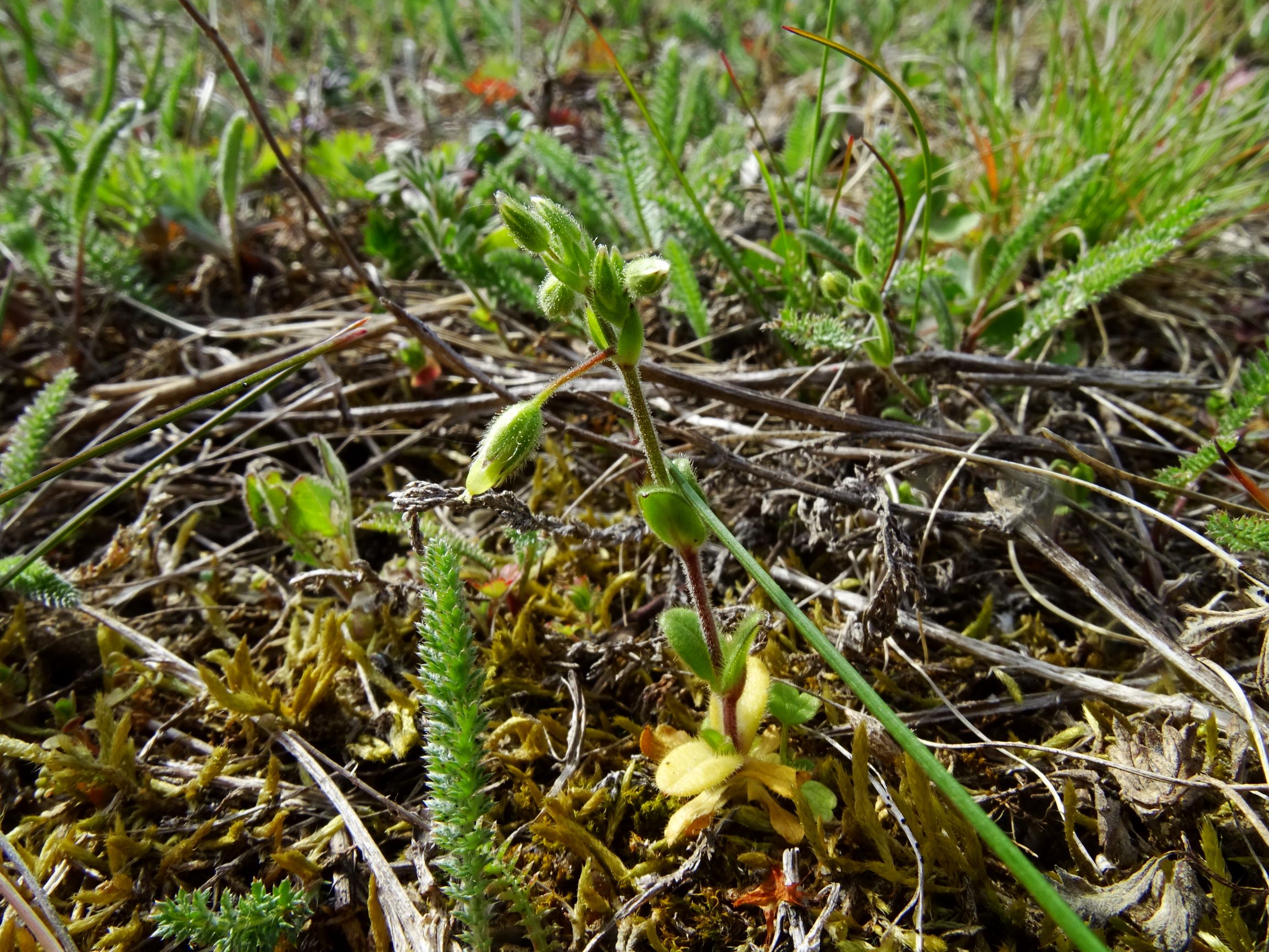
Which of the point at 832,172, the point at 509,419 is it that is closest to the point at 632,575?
the point at 509,419

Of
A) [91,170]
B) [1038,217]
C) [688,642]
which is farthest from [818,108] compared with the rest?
[91,170]

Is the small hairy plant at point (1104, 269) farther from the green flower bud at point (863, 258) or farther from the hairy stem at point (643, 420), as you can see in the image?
the hairy stem at point (643, 420)

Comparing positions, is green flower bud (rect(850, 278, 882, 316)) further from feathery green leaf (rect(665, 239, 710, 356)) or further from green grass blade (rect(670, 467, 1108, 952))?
green grass blade (rect(670, 467, 1108, 952))

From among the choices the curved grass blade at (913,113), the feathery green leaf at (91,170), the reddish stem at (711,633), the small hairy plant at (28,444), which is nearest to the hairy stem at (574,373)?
the reddish stem at (711,633)

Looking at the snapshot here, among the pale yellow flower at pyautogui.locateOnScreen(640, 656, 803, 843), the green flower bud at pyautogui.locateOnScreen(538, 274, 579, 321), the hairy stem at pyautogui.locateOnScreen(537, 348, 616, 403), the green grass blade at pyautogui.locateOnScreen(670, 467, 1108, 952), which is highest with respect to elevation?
the green flower bud at pyautogui.locateOnScreen(538, 274, 579, 321)

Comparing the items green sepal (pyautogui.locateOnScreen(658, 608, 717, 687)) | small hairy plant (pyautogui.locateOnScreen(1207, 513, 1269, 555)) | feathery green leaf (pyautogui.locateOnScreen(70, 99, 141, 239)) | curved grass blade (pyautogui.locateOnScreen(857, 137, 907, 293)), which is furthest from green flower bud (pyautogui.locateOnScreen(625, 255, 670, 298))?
feathery green leaf (pyautogui.locateOnScreen(70, 99, 141, 239))

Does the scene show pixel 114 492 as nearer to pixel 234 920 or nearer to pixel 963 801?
pixel 234 920

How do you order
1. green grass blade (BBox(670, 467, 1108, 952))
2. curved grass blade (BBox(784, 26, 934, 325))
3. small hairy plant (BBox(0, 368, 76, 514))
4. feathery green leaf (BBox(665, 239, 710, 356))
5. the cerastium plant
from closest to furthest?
1. green grass blade (BBox(670, 467, 1108, 952))
2. the cerastium plant
3. curved grass blade (BBox(784, 26, 934, 325))
4. small hairy plant (BBox(0, 368, 76, 514))
5. feathery green leaf (BBox(665, 239, 710, 356))

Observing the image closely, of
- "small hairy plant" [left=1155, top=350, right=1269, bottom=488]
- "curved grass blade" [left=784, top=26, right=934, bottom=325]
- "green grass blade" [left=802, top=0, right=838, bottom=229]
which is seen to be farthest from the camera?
"green grass blade" [left=802, top=0, right=838, bottom=229]

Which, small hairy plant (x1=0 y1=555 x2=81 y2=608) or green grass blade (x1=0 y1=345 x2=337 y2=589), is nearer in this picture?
green grass blade (x1=0 y1=345 x2=337 y2=589)
